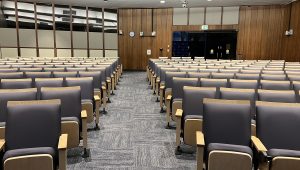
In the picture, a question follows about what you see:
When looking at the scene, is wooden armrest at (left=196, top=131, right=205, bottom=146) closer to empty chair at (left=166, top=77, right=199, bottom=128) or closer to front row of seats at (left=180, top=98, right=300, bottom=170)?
front row of seats at (left=180, top=98, right=300, bottom=170)

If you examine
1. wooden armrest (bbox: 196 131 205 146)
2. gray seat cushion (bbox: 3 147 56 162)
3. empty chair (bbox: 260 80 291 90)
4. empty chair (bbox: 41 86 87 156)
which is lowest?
gray seat cushion (bbox: 3 147 56 162)

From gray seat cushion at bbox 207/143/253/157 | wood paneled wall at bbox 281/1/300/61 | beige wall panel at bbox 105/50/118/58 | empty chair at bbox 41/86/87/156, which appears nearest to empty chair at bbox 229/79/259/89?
gray seat cushion at bbox 207/143/253/157

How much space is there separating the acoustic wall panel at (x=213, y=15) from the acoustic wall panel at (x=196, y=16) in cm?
27

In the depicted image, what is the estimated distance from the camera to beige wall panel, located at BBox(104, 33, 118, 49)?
14891 mm

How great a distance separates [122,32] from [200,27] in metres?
4.37

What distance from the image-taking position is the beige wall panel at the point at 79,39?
1430 centimetres

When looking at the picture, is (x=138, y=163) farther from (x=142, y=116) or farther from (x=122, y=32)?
(x=122, y=32)

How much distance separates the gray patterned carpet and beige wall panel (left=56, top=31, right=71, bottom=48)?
9.19 m

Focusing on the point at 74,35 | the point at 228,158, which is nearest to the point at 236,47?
the point at 74,35

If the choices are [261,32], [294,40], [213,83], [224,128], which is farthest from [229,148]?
[261,32]

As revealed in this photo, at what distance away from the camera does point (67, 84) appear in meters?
4.19

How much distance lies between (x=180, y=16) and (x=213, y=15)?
5.83ft

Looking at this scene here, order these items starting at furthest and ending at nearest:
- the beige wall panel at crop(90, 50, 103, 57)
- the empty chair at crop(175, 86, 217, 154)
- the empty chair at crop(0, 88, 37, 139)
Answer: the beige wall panel at crop(90, 50, 103, 57) < the empty chair at crop(175, 86, 217, 154) < the empty chair at crop(0, 88, 37, 139)

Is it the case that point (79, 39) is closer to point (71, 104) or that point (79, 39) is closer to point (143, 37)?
point (143, 37)
